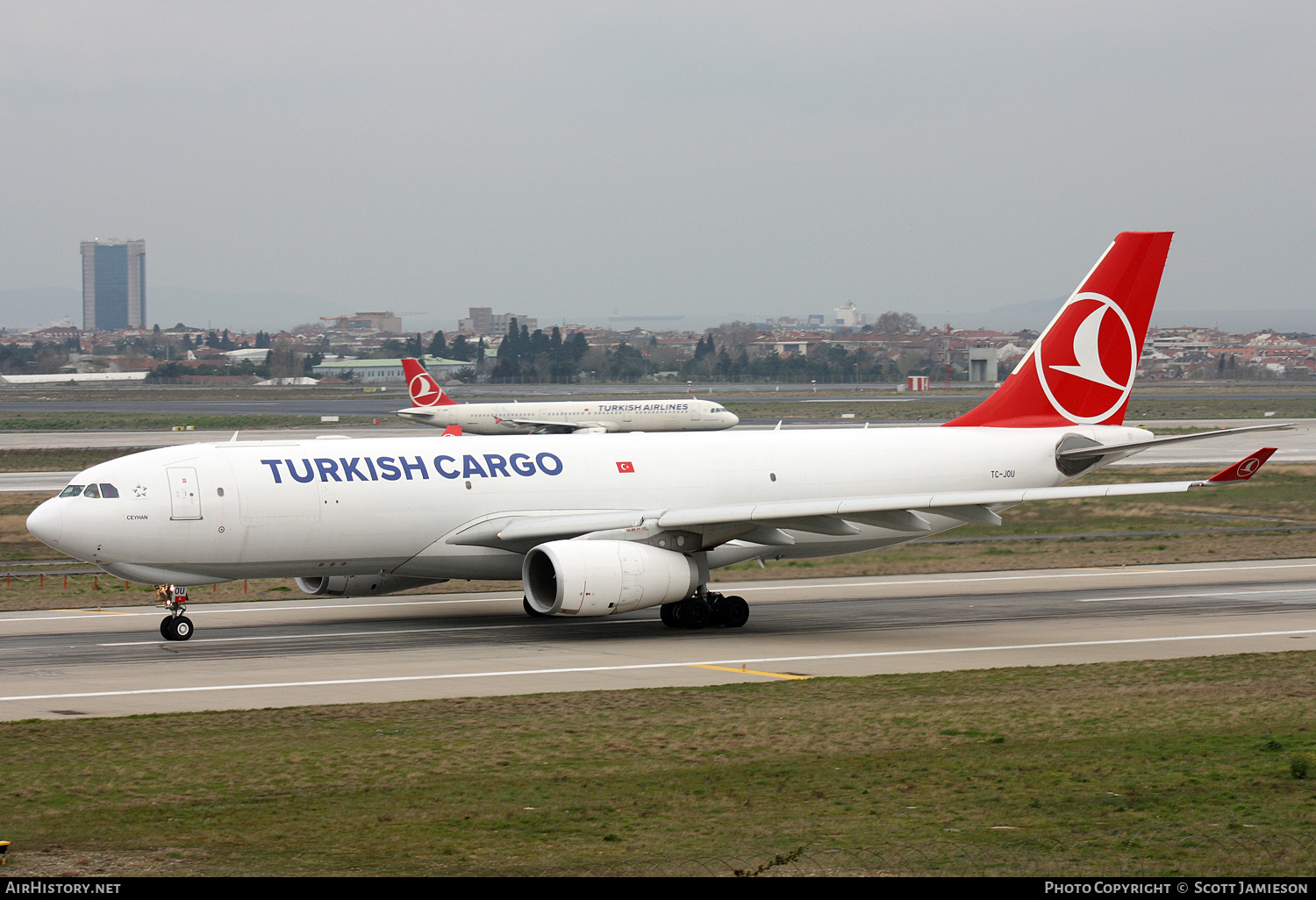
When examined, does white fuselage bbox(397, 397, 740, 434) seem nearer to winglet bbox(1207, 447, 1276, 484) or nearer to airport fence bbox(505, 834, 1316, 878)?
winglet bbox(1207, 447, 1276, 484)

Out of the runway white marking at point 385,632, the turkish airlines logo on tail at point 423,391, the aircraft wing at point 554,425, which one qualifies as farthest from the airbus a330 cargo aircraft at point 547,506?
the turkish airlines logo on tail at point 423,391

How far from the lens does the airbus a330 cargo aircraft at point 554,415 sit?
94938 millimetres

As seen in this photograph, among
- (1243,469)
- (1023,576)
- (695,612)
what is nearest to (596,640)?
(695,612)

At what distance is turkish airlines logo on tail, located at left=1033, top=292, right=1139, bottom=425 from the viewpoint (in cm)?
3472

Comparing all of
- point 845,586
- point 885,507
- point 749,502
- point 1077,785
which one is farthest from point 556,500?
point 1077,785

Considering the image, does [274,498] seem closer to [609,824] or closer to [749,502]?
[749,502]

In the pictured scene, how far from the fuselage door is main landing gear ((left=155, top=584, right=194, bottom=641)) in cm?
159

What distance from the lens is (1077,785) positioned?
1435 cm

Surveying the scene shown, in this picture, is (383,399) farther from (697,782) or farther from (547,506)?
(697,782)

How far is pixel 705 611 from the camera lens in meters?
28.8

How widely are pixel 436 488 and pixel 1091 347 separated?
16.6m

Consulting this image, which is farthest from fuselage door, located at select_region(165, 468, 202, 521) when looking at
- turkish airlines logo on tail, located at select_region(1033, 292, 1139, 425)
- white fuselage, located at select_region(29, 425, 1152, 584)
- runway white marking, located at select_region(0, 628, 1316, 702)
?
turkish airlines logo on tail, located at select_region(1033, 292, 1139, 425)

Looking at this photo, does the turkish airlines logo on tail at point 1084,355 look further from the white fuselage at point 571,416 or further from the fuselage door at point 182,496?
the white fuselage at point 571,416

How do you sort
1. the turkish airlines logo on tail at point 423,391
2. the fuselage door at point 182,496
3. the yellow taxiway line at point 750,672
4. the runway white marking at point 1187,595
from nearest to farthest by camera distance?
the yellow taxiway line at point 750,672 < the fuselage door at point 182,496 < the runway white marking at point 1187,595 < the turkish airlines logo on tail at point 423,391
